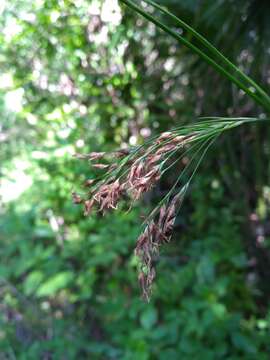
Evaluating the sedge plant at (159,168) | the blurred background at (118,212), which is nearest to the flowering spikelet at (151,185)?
the sedge plant at (159,168)

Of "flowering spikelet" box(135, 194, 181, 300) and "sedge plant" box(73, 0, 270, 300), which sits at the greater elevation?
"sedge plant" box(73, 0, 270, 300)

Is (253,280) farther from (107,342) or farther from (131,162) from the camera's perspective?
(131,162)

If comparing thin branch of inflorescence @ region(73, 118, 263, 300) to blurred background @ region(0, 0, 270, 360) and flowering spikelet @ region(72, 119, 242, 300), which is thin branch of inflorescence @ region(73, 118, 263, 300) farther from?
blurred background @ region(0, 0, 270, 360)

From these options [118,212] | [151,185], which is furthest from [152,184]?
[118,212]

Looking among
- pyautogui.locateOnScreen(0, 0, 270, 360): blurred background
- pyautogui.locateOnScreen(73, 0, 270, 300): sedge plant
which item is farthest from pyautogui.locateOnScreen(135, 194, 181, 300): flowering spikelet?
pyautogui.locateOnScreen(0, 0, 270, 360): blurred background

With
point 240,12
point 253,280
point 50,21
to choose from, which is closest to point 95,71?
point 50,21

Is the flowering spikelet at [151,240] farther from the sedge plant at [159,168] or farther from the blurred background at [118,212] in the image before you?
the blurred background at [118,212]

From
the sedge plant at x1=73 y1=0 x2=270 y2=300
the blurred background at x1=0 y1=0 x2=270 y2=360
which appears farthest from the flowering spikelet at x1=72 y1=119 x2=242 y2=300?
the blurred background at x1=0 y1=0 x2=270 y2=360

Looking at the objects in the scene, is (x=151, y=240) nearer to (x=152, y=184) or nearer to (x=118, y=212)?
(x=152, y=184)

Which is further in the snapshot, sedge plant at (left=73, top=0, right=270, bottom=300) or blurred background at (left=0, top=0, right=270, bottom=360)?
blurred background at (left=0, top=0, right=270, bottom=360)

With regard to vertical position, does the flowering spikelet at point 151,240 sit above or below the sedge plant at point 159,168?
below
